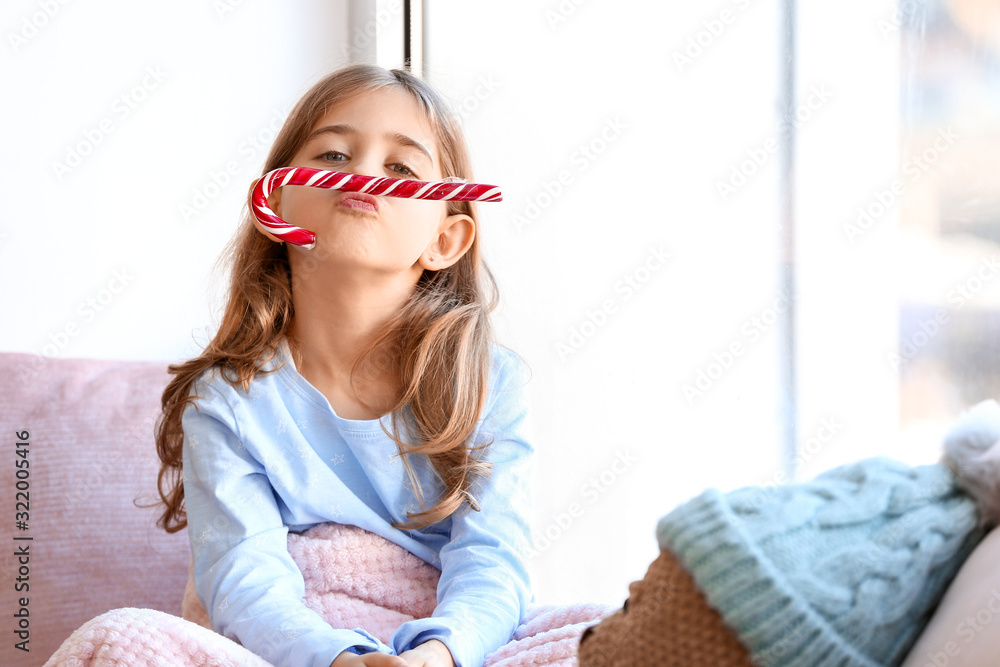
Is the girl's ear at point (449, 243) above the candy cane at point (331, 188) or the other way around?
the other way around

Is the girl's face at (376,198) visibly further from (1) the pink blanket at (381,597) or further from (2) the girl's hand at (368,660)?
(2) the girl's hand at (368,660)

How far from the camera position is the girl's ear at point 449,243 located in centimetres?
122

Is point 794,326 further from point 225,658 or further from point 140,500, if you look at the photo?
point 140,500

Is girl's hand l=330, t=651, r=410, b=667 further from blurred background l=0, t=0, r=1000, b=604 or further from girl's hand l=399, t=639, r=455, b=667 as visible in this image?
blurred background l=0, t=0, r=1000, b=604

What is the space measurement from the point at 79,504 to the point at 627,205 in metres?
0.95

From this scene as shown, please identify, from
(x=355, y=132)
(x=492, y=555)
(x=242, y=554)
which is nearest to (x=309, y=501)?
(x=242, y=554)

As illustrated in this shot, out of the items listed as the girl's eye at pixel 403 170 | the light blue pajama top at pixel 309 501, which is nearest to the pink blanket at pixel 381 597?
the light blue pajama top at pixel 309 501

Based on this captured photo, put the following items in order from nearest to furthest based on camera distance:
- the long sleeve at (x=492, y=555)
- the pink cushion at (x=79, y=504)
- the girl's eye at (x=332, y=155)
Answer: the long sleeve at (x=492, y=555)
the girl's eye at (x=332, y=155)
the pink cushion at (x=79, y=504)

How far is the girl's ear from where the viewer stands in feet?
4.01

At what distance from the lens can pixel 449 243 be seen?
125 centimetres

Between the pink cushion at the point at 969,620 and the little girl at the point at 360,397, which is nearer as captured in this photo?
the pink cushion at the point at 969,620

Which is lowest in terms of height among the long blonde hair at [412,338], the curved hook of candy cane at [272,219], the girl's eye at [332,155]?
the long blonde hair at [412,338]

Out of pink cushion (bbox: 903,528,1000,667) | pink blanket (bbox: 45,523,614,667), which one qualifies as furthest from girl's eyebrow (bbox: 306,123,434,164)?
pink cushion (bbox: 903,528,1000,667)

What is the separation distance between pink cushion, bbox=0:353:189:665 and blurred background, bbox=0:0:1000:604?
0.23m
